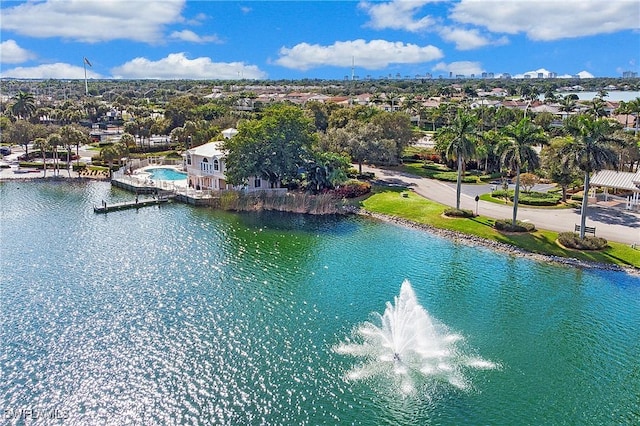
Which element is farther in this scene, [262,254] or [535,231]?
[535,231]

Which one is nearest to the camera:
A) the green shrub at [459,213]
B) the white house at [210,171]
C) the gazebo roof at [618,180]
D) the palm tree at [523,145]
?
the palm tree at [523,145]

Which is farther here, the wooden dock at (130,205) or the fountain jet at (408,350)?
the wooden dock at (130,205)

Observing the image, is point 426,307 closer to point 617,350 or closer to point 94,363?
point 617,350

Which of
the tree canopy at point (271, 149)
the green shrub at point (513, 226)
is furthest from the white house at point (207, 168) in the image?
the green shrub at point (513, 226)

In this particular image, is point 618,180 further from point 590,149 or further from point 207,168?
point 207,168

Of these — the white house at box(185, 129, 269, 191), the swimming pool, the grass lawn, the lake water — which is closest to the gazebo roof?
the grass lawn

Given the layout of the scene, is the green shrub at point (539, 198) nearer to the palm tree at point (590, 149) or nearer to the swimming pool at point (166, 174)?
the palm tree at point (590, 149)

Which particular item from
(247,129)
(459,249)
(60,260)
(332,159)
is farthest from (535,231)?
(60,260)
